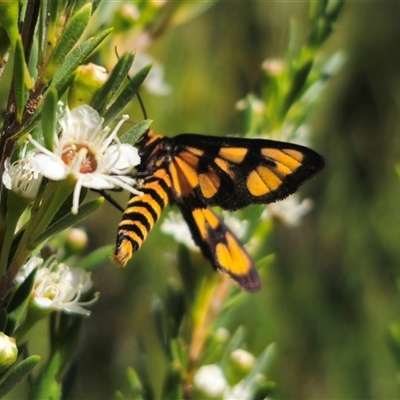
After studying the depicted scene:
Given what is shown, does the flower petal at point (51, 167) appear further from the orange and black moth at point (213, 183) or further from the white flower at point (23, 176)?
the orange and black moth at point (213, 183)

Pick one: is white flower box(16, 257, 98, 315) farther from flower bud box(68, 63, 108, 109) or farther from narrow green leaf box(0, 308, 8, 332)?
flower bud box(68, 63, 108, 109)

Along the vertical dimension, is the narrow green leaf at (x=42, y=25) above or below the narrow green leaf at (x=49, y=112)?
above

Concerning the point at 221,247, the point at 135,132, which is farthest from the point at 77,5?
the point at 221,247

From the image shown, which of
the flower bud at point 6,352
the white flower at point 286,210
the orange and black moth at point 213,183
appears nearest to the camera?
the flower bud at point 6,352

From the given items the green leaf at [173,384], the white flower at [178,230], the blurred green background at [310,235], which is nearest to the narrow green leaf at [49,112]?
the green leaf at [173,384]

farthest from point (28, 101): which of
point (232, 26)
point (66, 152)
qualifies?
point (232, 26)

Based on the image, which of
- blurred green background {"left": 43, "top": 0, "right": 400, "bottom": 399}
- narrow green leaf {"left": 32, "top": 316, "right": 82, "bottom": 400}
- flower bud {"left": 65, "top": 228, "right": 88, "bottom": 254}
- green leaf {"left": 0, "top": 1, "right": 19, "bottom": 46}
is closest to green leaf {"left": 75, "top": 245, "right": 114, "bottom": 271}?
flower bud {"left": 65, "top": 228, "right": 88, "bottom": 254}
